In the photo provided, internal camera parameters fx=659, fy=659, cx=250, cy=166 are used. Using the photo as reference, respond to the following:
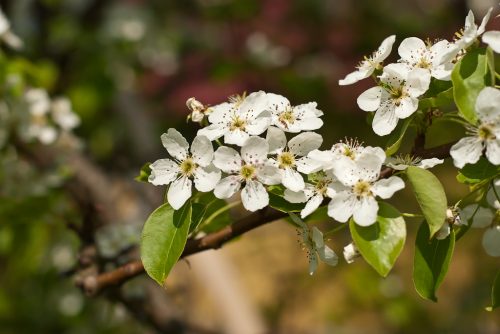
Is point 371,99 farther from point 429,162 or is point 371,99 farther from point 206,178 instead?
point 206,178

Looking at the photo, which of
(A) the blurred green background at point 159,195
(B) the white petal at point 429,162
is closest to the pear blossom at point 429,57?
(B) the white petal at point 429,162

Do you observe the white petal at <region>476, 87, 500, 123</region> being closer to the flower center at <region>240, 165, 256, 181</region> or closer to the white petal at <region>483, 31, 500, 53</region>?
the white petal at <region>483, 31, 500, 53</region>

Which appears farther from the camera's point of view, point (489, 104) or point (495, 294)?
point (495, 294)

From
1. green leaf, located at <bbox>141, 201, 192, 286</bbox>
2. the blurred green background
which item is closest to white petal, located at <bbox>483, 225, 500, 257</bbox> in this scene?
green leaf, located at <bbox>141, 201, 192, 286</bbox>

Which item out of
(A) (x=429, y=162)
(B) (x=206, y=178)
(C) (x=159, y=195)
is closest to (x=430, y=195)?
(A) (x=429, y=162)

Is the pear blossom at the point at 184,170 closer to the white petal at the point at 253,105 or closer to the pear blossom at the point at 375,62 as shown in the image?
the white petal at the point at 253,105

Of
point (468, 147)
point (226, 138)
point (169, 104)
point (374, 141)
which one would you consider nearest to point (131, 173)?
point (226, 138)
